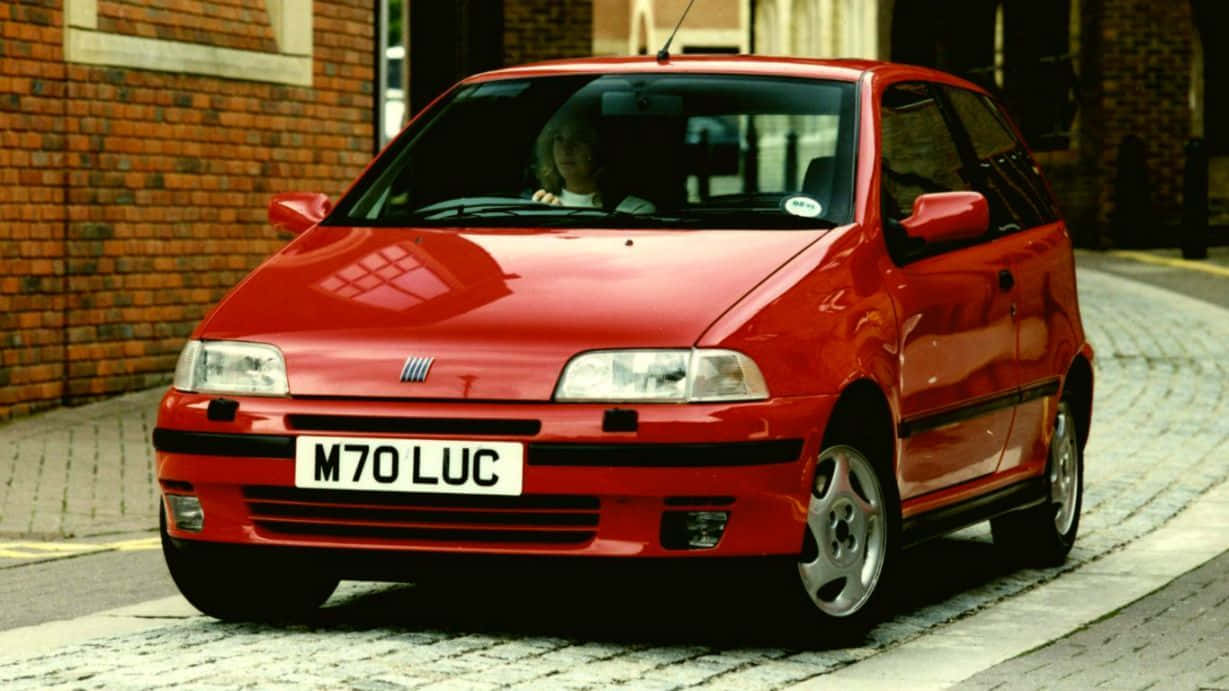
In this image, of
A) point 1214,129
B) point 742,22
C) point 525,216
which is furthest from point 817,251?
point 742,22

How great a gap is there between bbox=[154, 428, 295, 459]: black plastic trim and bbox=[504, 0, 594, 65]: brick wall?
20.1 m

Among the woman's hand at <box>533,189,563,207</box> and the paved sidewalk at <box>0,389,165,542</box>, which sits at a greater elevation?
the woman's hand at <box>533,189,563,207</box>

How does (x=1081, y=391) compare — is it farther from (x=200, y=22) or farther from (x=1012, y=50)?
(x=1012, y=50)

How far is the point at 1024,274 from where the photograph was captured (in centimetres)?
823

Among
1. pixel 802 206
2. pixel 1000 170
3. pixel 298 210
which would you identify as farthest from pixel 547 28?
pixel 802 206

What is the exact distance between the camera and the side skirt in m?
7.25

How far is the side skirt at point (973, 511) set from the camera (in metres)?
7.25

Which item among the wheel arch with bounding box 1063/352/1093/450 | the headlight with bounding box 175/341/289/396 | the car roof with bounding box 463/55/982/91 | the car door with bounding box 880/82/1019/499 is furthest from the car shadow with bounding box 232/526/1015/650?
the car roof with bounding box 463/55/982/91

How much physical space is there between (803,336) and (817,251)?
0.40 meters

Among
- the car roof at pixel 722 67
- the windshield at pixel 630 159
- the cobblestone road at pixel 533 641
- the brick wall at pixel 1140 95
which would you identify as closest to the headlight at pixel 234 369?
the cobblestone road at pixel 533 641

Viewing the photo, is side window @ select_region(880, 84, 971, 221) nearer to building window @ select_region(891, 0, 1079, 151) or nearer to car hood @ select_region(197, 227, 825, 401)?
car hood @ select_region(197, 227, 825, 401)

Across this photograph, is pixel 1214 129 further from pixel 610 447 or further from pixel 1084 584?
pixel 610 447

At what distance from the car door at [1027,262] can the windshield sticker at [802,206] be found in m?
1.18

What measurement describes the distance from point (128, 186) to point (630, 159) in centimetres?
709
